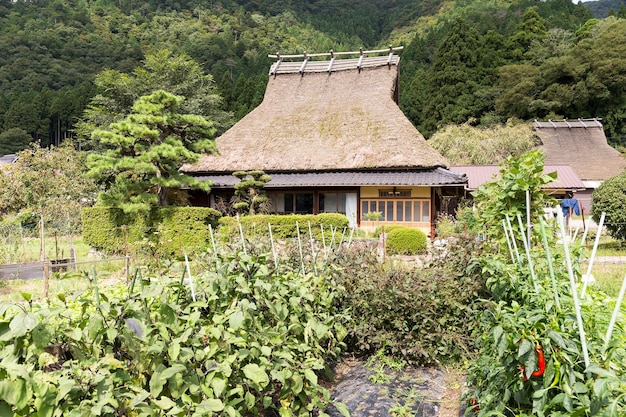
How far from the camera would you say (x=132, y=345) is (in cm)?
203

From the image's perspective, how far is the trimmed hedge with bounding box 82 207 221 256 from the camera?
11227 mm

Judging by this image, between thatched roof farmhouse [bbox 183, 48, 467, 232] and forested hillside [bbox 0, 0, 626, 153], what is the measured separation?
11.6 metres

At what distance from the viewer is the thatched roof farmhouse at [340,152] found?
1493 cm

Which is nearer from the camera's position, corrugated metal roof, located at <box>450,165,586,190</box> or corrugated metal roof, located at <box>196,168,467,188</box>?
corrugated metal roof, located at <box>196,168,467,188</box>

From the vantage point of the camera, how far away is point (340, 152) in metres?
16.2

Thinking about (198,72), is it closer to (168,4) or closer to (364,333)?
(364,333)

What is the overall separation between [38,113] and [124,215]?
32.0m

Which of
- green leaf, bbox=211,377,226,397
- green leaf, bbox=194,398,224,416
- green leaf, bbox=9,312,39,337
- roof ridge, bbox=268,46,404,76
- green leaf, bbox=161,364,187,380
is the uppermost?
roof ridge, bbox=268,46,404,76

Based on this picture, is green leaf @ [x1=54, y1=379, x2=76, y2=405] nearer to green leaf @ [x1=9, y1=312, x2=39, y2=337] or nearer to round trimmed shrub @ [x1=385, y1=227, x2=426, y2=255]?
green leaf @ [x1=9, y1=312, x2=39, y2=337]

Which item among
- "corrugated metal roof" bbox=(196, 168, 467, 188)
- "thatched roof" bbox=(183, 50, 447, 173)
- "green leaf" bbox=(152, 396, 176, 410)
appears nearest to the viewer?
"green leaf" bbox=(152, 396, 176, 410)

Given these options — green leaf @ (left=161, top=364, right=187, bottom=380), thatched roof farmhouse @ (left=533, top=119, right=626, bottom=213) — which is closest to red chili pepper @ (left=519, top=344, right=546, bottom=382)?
green leaf @ (left=161, top=364, right=187, bottom=380)

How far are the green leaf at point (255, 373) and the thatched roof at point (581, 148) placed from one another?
2390 cm

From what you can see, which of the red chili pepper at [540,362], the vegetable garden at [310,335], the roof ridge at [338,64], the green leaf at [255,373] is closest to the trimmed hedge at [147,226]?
the vegetable garden at [310,335]

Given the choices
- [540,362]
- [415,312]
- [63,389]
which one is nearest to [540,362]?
[540,362]
